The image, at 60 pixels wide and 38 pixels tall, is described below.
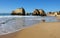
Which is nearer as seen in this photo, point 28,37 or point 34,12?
point 28,37

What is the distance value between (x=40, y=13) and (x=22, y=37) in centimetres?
6342

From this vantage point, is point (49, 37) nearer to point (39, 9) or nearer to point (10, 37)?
point (10, 37)

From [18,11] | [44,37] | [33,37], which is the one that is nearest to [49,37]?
[44,37]

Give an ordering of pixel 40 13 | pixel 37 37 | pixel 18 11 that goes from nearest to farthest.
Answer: pixel 37 37 → pixel 40 13 → pixel 18 11

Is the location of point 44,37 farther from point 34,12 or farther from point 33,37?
point 34,12

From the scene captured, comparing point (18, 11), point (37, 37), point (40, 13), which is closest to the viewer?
point (37, 37)

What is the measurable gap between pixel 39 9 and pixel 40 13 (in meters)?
4.49

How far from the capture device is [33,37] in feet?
19.7

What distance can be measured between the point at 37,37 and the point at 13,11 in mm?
70892

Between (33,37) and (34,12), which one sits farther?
(34,12)

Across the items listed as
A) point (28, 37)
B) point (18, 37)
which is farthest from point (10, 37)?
point (28, 37)

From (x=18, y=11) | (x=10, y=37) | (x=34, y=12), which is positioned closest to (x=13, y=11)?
(x=18, y=11)

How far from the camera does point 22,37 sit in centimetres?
612

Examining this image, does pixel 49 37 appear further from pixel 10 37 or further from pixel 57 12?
pixel 57 12
